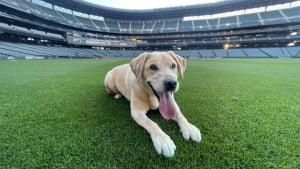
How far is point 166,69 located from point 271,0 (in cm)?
5779

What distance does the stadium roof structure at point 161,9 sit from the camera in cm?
4889

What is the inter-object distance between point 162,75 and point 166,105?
366 mm

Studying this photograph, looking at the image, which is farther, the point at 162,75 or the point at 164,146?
the point at 162,75

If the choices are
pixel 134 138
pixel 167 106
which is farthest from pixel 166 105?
pixel 134 138

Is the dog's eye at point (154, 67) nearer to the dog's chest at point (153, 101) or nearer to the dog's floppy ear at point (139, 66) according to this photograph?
the dog's floppy ear at point (139, 66)

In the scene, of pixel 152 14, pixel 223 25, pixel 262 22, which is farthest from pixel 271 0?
pixel 152 14

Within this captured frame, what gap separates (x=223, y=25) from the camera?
53.9m

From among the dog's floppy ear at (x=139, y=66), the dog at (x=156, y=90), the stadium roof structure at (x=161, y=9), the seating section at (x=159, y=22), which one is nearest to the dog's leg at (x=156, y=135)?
the dog at (x=156, y=90)

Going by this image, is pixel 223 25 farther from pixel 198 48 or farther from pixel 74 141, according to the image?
pixel 74 141

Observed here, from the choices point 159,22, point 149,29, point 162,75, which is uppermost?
point 159,22

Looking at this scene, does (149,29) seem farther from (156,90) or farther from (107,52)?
(156,90)

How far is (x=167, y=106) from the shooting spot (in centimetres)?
216

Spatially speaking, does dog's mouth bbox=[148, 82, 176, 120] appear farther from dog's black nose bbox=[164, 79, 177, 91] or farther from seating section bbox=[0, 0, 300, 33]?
seating section bbox=[0, 0, 300, 33]

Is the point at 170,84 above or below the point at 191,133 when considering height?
above
